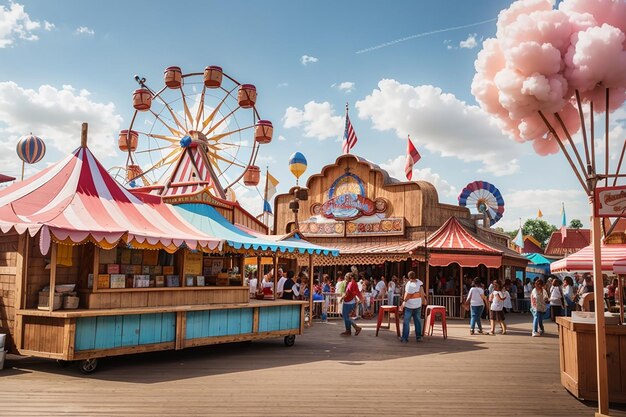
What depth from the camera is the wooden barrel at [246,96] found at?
20.4 metres

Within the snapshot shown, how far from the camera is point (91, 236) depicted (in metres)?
8.38

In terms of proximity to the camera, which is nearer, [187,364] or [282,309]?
[187,364]

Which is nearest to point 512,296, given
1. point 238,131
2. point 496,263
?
point 496,263

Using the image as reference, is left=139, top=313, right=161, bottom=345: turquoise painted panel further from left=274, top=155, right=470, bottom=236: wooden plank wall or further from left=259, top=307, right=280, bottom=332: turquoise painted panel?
left=274, top=155, right=470, bottom=236: wooden plank wall

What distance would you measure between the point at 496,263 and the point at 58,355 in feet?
49.7

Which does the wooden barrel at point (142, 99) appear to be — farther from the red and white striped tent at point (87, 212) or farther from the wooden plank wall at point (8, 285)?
the wooden plank wall at point (8, 285)

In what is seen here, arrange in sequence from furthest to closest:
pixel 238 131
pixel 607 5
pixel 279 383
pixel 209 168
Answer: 1. pixel 238 131
2. pixel 209 168
3. pixel 279 383
4. pixel 607 5

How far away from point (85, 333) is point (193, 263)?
2.87 m

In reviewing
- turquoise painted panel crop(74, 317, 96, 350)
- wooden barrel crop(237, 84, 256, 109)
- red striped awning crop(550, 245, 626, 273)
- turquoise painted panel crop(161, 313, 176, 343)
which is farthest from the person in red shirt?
wooden barrel crop(237, 84, 256, 109)

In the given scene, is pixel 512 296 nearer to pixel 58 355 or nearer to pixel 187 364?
pixel 187 364

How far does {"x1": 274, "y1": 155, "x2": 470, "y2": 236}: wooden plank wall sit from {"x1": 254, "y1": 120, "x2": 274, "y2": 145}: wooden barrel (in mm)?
4674

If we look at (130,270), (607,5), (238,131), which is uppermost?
(238,131)

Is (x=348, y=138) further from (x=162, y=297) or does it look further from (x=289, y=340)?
(x=162, y=297)

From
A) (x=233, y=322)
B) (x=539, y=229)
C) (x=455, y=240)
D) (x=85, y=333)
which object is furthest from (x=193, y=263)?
(x=539, y=229)
